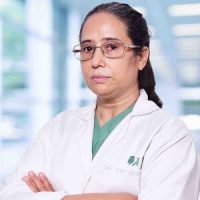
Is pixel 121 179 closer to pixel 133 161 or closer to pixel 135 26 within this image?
pixel 133 161

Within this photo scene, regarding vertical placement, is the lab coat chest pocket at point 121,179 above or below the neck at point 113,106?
below

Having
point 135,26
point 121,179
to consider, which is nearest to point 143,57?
point 135,26

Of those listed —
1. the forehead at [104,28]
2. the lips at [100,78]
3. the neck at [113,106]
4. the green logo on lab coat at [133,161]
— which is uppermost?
the forehead at [104,28]

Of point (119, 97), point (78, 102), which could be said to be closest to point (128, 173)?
point (119, 97)

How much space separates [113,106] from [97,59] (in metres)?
0.19

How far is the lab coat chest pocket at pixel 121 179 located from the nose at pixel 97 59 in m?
0.30

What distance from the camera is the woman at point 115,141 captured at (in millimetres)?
1268

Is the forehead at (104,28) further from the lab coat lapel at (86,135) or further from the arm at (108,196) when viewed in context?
the arm at (108,196)

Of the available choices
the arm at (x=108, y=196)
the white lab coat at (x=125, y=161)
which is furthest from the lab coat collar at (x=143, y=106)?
the arm at (x=108, y=196)

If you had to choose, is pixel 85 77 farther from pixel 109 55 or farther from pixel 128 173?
pixel 128 173

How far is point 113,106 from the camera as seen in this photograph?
4.77 ft

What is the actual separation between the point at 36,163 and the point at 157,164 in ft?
1.41

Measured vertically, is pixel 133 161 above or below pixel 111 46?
below

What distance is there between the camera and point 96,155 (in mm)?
1363
